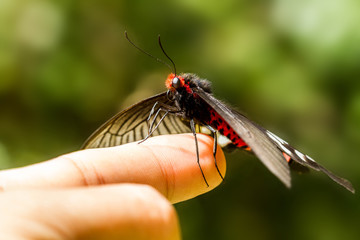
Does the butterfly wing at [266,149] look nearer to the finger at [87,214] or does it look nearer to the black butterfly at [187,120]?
the black butterfly at [187,120]

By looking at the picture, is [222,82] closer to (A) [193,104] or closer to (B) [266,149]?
(A) [193,104]

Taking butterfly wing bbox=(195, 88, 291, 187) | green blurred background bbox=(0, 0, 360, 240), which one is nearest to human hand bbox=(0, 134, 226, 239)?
butterfly wing bbox=(195, 88, 291, 187)

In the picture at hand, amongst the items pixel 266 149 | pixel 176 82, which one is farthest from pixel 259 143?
pixel 176 82

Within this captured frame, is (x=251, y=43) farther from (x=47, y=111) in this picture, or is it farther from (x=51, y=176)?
(x=51, y=176)

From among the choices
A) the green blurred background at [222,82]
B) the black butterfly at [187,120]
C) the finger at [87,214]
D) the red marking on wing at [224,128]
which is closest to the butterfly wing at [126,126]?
the black butterfly at [187,120]

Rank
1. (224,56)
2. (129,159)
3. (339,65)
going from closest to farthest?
(129,159), (339,65), (224,56)

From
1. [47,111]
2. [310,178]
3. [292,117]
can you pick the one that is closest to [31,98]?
[47,111]
